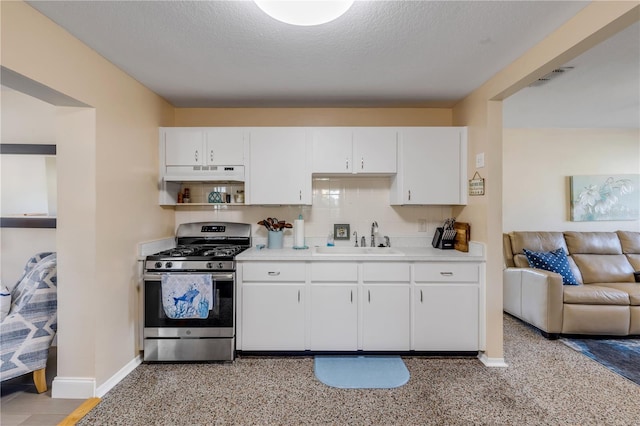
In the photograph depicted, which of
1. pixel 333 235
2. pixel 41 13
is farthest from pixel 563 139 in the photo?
pixel 41 13

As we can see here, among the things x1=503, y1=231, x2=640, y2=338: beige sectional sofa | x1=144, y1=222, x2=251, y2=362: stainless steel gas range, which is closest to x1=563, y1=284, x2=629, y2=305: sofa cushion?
x1=503, y1=231, x2=640, y2=338: beige sectional sofa

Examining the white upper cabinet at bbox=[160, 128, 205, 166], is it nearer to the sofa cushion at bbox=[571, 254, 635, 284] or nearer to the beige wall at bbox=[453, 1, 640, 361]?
the beige wall at bbox=[453, 1, 640, 361]

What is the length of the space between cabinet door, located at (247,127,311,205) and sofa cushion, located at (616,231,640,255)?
399 centimetres

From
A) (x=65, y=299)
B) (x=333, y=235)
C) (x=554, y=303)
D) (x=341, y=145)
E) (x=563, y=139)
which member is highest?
(x=563, y=139)

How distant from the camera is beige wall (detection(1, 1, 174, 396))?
6.05 feet

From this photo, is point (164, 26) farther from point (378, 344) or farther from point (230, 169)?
point (378, 344)

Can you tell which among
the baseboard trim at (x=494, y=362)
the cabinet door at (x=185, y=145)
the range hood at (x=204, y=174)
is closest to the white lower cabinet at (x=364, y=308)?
the baseboard trim at (x=494, y=362)

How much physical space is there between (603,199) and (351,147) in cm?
371

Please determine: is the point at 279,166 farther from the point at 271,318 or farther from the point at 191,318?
the point at 191,318

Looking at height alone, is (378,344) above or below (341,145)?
below

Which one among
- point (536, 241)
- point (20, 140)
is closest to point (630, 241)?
point (536, 241)

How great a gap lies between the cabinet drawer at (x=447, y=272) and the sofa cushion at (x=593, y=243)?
207 centimetres

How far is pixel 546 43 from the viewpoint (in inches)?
77.5

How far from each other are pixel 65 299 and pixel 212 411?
1275mm
